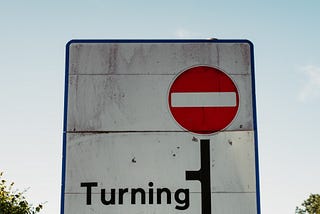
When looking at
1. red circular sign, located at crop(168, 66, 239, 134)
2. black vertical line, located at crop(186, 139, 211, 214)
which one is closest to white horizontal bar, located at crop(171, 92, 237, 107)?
red circular sign, located at crop(168, 66, 239, 134)

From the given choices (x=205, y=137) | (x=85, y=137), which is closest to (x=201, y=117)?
(x=205, y=137)

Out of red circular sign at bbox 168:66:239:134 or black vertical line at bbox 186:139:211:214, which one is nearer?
black vertical line at bbox 186:139:211:214

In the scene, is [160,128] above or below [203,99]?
below

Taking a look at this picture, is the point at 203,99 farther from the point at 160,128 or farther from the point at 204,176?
the point at 204,176

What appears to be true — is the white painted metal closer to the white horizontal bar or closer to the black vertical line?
the white horizontal bar

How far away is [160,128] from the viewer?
3.49 m

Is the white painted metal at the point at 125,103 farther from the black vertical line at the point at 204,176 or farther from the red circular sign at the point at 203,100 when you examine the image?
the black vertical line at the point at 204,176

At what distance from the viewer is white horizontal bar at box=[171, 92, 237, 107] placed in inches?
139

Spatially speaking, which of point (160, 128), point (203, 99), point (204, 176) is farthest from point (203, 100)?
point (204, 176)

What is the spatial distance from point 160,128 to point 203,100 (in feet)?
1.10

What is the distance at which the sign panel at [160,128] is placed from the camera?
11.1 ft

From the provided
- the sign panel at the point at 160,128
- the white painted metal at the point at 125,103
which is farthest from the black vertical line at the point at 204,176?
the white painted metal at the point at 125,103

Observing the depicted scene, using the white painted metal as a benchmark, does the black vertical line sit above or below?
below

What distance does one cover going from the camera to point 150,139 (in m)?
3.47
